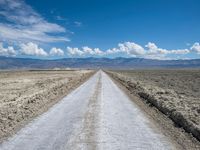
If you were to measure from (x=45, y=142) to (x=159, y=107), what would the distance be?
10.2 metres

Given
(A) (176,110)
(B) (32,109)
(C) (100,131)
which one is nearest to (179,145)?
(C) (100,131)

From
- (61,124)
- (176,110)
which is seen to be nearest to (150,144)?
(61,124)

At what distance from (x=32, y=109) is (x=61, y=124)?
526cm

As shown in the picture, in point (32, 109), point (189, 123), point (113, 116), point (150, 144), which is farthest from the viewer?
point (32, 109)

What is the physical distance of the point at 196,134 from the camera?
11477mm

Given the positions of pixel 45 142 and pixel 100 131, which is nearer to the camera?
pixel 45 142

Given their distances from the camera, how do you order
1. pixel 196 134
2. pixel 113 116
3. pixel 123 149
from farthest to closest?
pixel 113 116 < pixel 196 134 < pixel 123 149

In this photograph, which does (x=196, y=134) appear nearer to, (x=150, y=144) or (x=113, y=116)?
(x=150, y=144)

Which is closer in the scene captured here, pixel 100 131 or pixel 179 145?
pixel 179 145

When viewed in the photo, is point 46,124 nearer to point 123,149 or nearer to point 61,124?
point 61,124

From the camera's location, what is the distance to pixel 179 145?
10.1 meters

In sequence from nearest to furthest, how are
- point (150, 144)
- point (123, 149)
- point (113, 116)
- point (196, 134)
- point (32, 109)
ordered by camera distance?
1. point (123, 149)
2. point (150, 144)
3. point (196, 134)
4. point (113, 116)
5. point (32, 109)

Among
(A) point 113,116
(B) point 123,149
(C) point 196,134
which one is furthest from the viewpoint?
(A) point 113,116

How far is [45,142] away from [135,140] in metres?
2.91
